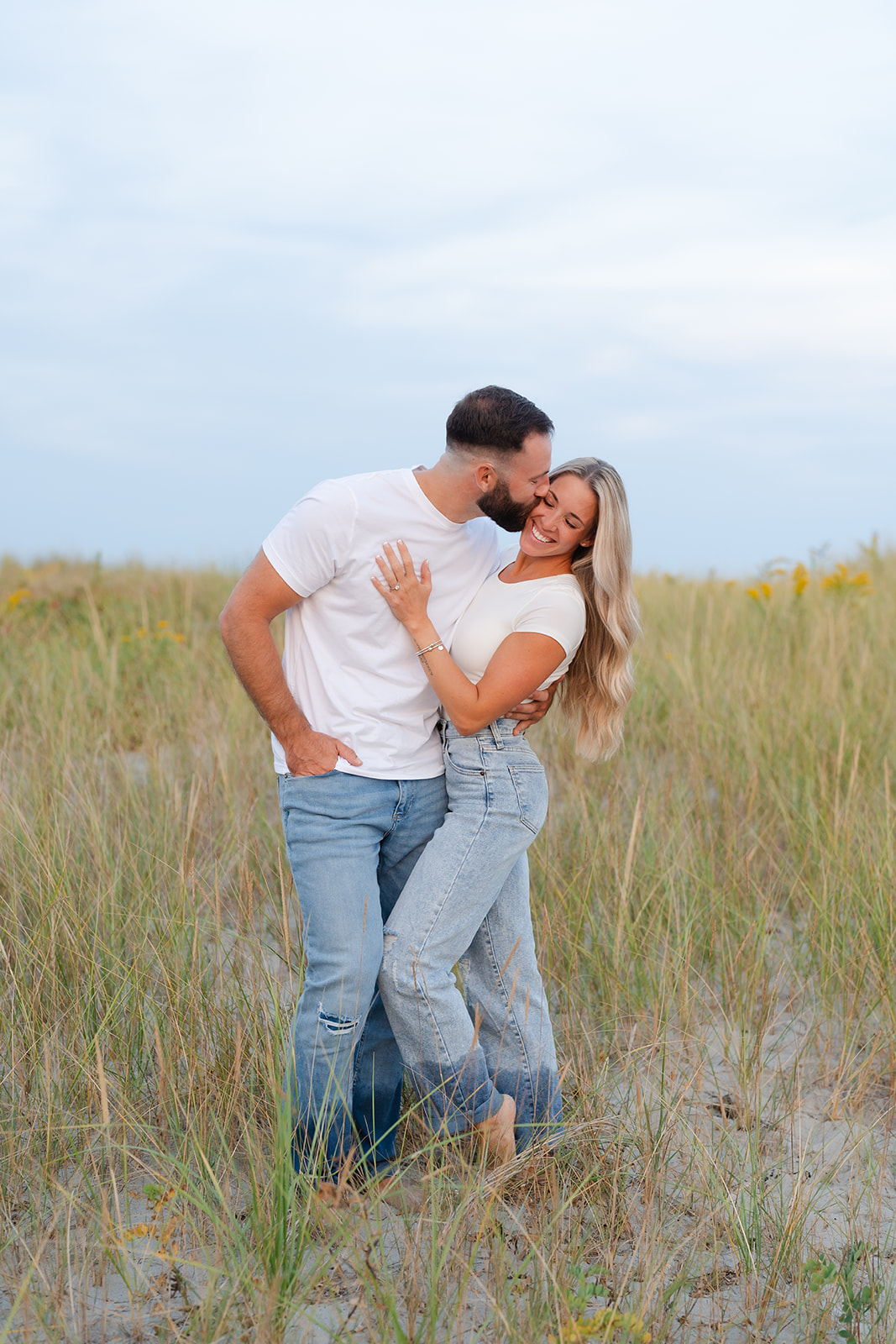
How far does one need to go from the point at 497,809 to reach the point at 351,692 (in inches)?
19.7

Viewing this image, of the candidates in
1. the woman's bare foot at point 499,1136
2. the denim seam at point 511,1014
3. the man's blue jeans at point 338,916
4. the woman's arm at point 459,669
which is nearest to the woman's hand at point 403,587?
the woman's arm at point 459,669

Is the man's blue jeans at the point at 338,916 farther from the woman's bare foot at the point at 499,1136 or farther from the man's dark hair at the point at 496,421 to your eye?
the man's dark hair at the point at 496,421

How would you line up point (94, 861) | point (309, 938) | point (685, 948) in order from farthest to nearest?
point (94, 861), point (685, 948), point (309, 938)

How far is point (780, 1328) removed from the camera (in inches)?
84.2

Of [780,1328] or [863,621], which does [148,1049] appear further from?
[863,621]

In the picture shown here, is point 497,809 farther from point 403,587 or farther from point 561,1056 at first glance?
point 561,1056

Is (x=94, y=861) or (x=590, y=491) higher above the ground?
(x=590, y=491)

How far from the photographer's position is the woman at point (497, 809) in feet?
8.25

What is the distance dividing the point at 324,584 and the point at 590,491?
74 centimetres

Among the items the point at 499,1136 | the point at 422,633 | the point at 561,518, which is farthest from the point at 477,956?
the point at 561,518

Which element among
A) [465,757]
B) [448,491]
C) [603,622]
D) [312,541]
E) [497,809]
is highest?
[448,491]

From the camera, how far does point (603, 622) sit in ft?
9.12

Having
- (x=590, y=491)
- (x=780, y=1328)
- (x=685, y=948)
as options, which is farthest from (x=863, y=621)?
(x=780, y=1328)

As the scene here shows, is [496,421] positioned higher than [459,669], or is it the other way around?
[496,421]
